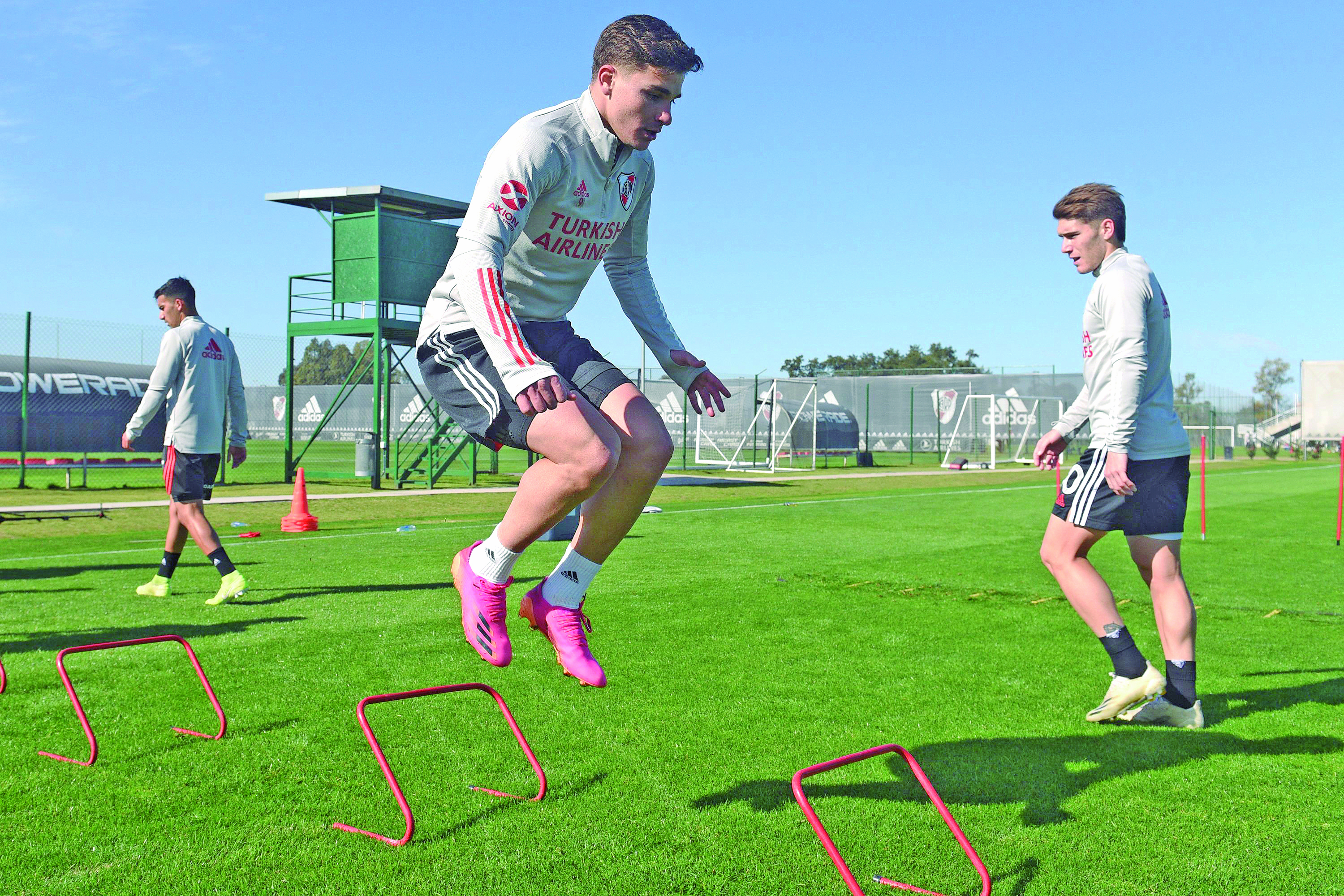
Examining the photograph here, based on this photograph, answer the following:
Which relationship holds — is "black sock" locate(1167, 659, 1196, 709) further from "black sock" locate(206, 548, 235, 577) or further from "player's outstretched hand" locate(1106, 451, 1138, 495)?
"black sock" locate(206, 548, 235, 577)

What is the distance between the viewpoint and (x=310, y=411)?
144 ft

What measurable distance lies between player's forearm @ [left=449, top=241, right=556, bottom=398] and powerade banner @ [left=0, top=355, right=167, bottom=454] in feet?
68.4

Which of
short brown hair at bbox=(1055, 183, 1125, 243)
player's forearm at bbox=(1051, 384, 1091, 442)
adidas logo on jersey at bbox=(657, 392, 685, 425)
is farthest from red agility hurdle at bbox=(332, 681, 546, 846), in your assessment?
adidas logo on jersey at bbox=(657, 392, 685, 425)

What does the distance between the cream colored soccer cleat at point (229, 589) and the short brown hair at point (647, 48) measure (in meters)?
5.71

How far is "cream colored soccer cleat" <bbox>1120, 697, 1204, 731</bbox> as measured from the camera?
4.76 meters

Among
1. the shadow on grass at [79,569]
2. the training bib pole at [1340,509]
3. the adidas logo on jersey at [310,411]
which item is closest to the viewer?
the shadow on grass at [79,569]

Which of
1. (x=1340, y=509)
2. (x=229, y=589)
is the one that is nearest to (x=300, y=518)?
(x=229, y=589)

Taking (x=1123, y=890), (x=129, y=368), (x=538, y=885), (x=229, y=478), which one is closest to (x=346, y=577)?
(x=538, y=885)

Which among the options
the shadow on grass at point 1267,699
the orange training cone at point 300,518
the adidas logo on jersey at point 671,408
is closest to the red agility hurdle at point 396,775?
the shadow on grass at point 1267,699

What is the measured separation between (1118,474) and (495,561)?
291 cm

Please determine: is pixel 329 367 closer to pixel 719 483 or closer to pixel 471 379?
pixel 719 483

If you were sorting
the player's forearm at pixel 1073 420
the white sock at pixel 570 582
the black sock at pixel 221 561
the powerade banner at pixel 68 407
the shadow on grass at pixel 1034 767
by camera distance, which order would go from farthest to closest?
the powerade banner at pixel 68 407 < the black sock at pixel 221 561 < the player's forearm at pixel 1073 420 < the shadow on grass at pixel 1034 767 < the white sock at pixel 570 582

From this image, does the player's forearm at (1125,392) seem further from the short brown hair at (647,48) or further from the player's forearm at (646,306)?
the short brown hair at (647,48)

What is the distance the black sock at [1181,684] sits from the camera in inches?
188
